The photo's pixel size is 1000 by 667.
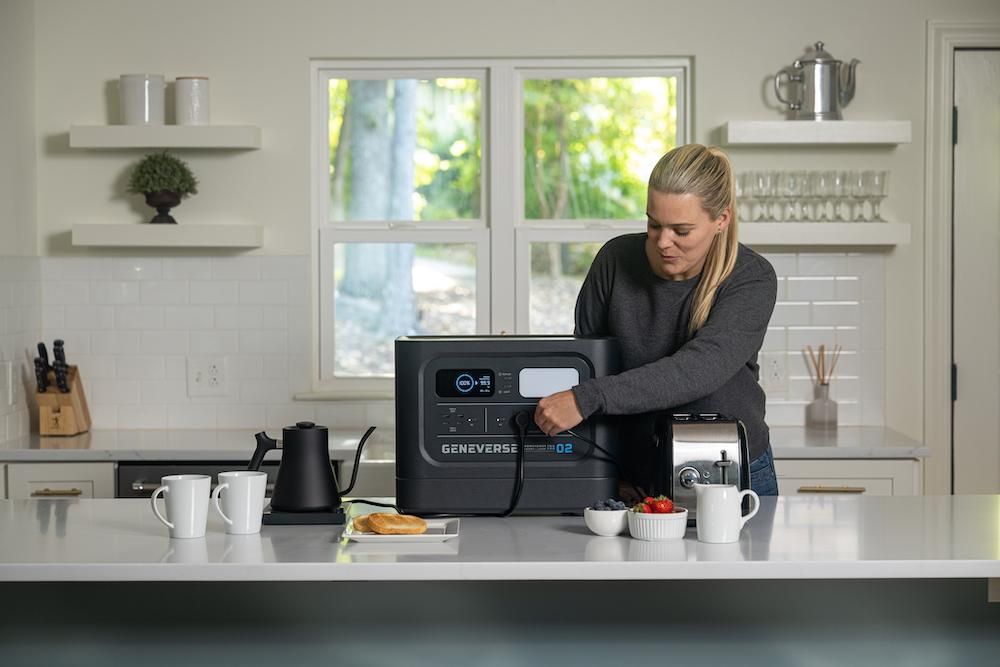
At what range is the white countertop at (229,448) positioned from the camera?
3588mm

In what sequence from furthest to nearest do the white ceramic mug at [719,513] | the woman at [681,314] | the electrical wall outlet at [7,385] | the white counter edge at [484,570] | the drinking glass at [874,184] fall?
the drinking glass at [874,184] → the electrical wall outlet at [7,385] → the woman at [681,314] → the white ceramic mug at [719,513] → the white counter edge at [484,570]

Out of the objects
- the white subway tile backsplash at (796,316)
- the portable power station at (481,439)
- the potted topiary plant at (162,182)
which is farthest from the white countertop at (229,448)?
the portable power station at (481,439)

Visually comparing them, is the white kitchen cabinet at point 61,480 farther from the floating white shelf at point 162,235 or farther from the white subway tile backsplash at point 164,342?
the floating white shelf at point 162,235

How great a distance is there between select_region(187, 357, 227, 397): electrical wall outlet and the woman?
198 centimetres

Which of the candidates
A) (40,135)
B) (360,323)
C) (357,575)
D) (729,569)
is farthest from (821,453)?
(40,135)

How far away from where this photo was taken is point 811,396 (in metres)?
4.12

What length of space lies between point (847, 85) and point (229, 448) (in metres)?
2.33

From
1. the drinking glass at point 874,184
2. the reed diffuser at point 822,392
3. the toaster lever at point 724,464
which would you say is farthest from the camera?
the reed diffuser at point 822,392

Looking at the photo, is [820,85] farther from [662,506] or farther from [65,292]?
[65,292]

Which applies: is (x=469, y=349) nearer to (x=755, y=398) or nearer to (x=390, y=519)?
(x=390, y=519)

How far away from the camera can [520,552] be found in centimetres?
184

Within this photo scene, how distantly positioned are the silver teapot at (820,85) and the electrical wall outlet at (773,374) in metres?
0.83

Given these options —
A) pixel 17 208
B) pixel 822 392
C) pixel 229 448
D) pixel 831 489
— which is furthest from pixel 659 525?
pixel 17 208

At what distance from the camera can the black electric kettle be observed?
207 cm
